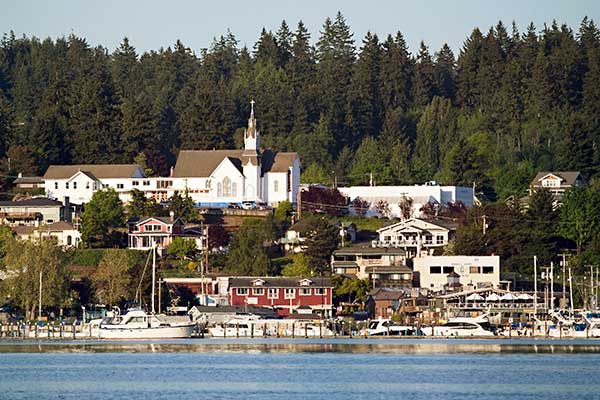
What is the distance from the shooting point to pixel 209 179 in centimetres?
12556

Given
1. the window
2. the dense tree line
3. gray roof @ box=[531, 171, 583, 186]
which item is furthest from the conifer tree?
the window

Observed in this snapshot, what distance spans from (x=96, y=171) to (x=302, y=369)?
6273 cm

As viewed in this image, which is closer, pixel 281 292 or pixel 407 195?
pixel 281 292

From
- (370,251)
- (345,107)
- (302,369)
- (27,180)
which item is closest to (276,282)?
(370,251)

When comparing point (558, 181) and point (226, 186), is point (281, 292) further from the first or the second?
point (558, 181)

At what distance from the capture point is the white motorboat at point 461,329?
8725 centimetres

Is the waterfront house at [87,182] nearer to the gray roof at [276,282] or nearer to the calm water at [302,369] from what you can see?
the gray roof at [276,282]

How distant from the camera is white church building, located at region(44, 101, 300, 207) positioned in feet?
408

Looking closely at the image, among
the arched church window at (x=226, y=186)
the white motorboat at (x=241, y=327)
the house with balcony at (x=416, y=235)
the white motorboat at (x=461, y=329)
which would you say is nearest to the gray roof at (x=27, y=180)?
the arched church window at (x=226, y=186)

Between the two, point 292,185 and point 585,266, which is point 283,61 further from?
point 585,266

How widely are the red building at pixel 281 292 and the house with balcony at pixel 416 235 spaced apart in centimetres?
1296

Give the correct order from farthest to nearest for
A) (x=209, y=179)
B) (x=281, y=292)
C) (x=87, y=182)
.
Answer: (x=87, y=182) → (x=209, y=179) → (x=281, y=292)

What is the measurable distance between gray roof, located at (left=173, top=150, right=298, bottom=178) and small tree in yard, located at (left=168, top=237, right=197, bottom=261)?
16237mm

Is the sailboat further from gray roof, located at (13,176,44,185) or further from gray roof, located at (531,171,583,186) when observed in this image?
gray roof, located at (531,171,583,186)
